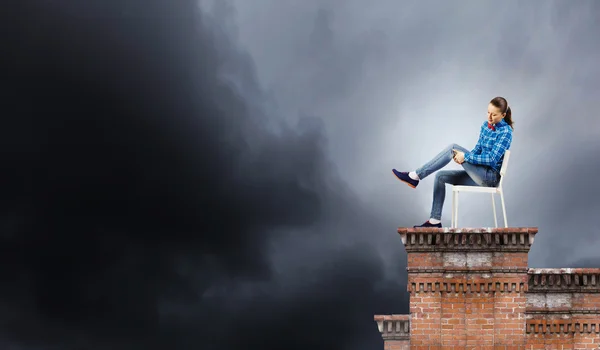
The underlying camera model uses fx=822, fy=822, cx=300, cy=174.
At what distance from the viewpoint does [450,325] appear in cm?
1888

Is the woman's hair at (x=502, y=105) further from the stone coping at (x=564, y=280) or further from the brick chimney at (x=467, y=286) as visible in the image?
the stone coping at (x=564, y=280)

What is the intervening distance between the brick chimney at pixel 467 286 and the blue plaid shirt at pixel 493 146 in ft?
5.79

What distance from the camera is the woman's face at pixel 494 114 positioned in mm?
19734

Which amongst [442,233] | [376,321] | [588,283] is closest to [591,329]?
[588,283]

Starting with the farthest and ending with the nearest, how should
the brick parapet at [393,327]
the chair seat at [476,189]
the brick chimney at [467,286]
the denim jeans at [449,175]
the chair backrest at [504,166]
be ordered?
the brick parapet at [393,327], the denim jeans at [449,175], the chair backrest at [504,166], the chair seat at [476,189], the brick chimney at [467,286]

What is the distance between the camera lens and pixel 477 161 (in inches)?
786

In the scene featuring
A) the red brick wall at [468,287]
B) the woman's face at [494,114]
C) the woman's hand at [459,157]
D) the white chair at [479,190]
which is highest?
the woman's face at [494,114]

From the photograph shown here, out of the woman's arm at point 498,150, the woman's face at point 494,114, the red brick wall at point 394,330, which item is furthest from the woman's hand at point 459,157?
the red brick wall at point 394,330

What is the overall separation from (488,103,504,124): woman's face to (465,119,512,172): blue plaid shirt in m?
0.17

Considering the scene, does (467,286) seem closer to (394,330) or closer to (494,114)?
(494,114)

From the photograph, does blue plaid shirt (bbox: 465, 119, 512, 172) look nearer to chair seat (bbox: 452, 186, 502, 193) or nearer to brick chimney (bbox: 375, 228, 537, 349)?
chair seat (bbox: 452, 186, 502, 193)

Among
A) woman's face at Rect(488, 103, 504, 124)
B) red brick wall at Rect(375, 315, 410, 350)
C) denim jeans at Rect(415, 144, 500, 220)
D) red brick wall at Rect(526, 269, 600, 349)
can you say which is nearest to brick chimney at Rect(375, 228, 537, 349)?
denim jeans at Rect(415, 144, 500, 220)

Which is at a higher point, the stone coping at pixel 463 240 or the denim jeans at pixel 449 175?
the denim jeans at pixel 449 175

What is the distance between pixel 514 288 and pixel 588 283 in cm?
529
